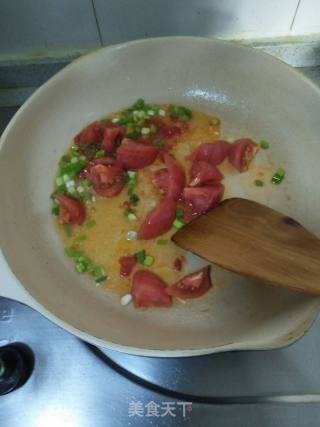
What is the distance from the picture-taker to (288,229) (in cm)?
78

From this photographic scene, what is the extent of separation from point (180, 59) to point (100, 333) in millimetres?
739

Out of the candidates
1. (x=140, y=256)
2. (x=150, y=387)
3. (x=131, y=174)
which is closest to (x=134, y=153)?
(x=131, y=174)

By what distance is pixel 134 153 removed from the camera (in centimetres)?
101

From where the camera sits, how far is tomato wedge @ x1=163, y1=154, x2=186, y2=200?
98 centimetres

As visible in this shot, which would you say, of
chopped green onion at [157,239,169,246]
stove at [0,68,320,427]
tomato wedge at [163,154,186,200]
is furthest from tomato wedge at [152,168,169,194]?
stove at [0,68,320,427]

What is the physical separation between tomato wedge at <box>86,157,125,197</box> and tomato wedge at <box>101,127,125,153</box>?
43 mm

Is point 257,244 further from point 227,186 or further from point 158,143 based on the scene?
point 158,143

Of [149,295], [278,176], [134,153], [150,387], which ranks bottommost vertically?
[150,387]

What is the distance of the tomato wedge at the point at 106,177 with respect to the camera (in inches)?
39.0

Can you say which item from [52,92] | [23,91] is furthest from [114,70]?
[23,91]

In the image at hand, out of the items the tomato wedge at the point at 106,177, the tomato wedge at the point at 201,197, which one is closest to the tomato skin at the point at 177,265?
the tomato wedge at the point at 201,197

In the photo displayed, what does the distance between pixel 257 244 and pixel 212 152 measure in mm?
334

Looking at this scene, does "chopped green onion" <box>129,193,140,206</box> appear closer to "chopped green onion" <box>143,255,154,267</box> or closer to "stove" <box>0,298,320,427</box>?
"chopped green onion" <box>143,255,154,267</box>

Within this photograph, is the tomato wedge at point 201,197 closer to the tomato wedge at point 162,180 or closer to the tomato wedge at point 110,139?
the tomato wedge at point 162,180
